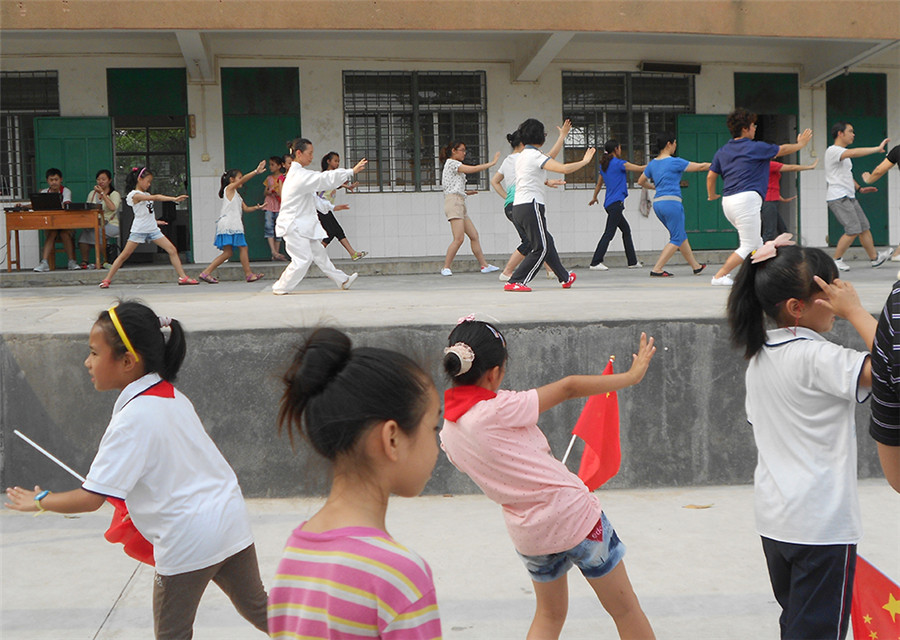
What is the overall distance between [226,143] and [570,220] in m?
5.28

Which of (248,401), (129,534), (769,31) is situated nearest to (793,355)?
(129,534)

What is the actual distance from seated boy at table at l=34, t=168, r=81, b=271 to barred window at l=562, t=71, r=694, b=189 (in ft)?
23.7

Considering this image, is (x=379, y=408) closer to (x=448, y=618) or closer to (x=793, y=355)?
(x=793, y=355)

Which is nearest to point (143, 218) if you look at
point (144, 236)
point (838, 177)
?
point (144, 236)

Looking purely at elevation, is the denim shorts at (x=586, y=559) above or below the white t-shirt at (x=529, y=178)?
below

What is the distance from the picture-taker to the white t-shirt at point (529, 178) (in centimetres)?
875

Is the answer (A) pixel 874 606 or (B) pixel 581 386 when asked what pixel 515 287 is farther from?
(A) pixel 874 606

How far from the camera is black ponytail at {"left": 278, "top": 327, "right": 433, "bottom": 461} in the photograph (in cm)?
161

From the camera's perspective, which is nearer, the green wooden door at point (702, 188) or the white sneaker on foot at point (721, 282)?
the white sneaker on foot at point (721, 282)

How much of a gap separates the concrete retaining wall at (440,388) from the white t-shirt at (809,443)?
2.71 metres

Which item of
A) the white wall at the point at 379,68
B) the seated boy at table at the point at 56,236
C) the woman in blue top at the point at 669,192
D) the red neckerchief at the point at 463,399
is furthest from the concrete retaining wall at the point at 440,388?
the white wall at the point at 379,68

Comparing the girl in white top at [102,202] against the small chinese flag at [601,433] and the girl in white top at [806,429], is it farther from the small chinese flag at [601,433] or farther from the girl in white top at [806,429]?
the girl in white top at [806,429]

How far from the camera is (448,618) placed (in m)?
3.56

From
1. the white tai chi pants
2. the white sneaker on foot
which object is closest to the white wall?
the white tai chi pants
